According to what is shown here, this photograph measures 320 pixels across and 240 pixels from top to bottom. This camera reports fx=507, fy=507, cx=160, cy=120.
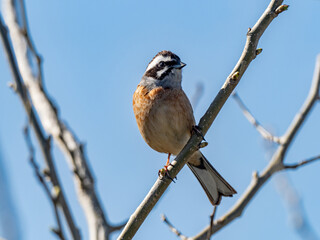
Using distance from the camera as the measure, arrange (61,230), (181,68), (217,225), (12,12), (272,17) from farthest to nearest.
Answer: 1. (12,12)
2. (181,68)
3. (217,225)
4. (272,17)
5. (61,230)

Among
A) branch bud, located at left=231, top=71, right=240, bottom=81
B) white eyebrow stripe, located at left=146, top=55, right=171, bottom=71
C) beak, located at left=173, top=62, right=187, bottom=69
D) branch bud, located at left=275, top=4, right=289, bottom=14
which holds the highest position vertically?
white eyebrow stripe, located at left=146, top=55, right=171, bottom=71

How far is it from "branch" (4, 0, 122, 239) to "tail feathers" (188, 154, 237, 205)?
1.16 metres

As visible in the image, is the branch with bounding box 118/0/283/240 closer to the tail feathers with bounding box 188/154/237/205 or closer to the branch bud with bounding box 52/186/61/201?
the branch bud with bounding box 52/186/61/201

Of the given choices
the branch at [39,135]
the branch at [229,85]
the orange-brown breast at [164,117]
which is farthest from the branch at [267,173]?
the branch at [39,135]

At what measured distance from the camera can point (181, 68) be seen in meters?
5.93

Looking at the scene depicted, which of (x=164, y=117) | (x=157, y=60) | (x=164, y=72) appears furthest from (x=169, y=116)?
(x=157, y=60)

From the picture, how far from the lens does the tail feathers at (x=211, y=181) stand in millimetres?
5758

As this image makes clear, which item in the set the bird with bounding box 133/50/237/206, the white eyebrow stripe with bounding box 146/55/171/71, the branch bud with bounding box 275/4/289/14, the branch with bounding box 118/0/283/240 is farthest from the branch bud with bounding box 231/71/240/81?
the white eyebrow stripe with bounding box 146/55/171/71

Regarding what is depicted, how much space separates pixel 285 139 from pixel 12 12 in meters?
3.68

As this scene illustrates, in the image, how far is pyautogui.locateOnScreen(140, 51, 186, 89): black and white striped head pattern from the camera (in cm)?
584

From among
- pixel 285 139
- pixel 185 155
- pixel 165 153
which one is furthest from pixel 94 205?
pixel 285 139

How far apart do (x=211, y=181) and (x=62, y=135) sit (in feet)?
6.25

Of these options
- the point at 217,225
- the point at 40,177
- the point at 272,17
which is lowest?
the point at 217,225

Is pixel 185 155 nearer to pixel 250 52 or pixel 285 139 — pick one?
pixel 250 52
